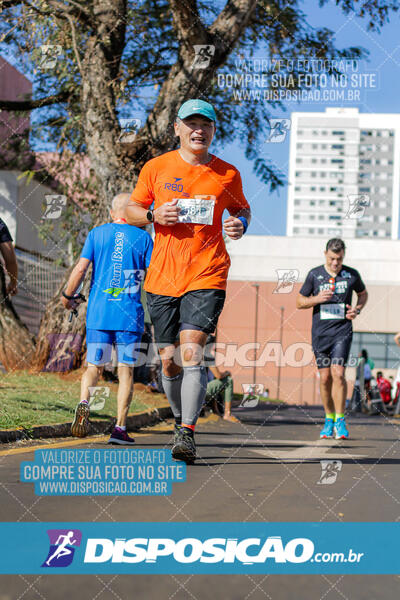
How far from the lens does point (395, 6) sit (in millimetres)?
14242

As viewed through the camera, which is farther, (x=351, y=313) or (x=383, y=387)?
(x=383, y=387)

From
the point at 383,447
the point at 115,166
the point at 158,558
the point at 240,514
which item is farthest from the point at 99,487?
the point at 115,166

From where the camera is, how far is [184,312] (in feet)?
16.3

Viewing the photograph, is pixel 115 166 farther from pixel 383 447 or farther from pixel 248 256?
pixel 248 256

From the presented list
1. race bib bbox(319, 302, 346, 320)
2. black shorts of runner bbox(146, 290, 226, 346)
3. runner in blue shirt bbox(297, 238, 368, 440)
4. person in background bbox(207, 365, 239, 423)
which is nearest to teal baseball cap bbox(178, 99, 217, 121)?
black shorts of runner bbox(146, 290, 226, 346)

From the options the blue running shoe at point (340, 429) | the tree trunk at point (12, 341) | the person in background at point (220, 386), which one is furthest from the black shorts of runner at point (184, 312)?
the tree trunk at point (12, 341)

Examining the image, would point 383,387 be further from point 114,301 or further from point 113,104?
point 114,301

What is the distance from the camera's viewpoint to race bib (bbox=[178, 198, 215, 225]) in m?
4.93

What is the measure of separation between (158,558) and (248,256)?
2600 inches

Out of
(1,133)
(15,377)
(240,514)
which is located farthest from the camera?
(1,133)

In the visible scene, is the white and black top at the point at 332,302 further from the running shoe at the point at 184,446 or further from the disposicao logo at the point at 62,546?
the disposicao logo at the point at 62,546

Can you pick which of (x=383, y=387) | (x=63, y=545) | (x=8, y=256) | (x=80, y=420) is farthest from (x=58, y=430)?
(x=383, y=387)

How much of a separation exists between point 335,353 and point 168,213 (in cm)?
376

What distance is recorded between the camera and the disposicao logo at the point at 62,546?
2.50 m
